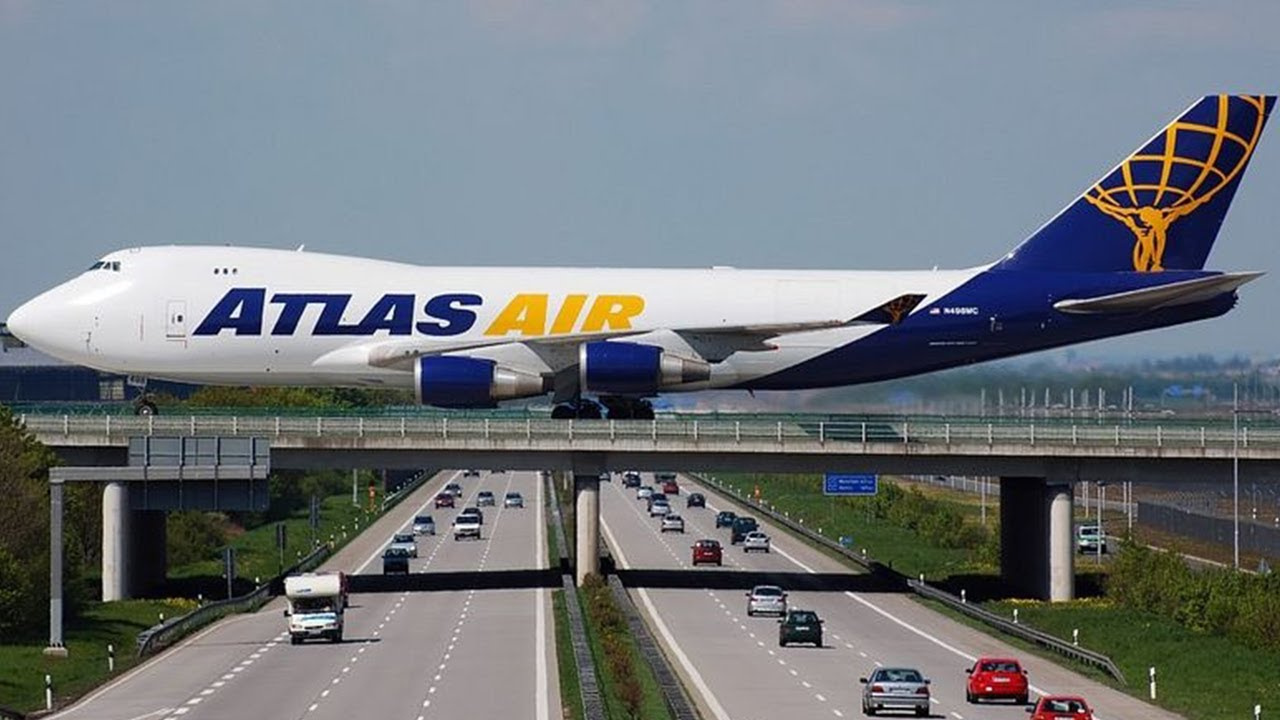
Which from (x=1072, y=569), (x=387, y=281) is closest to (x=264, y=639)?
(x=387, y=281)

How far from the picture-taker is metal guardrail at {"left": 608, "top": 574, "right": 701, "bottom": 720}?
160 ft

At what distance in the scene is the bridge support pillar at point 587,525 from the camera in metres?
89.5

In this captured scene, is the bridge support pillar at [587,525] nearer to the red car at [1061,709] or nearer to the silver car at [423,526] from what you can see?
the red car at [1061,709]

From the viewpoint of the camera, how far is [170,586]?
9700cm

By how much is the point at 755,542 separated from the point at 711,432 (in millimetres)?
34289

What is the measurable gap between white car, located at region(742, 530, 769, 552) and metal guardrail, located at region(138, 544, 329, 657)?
27.1m

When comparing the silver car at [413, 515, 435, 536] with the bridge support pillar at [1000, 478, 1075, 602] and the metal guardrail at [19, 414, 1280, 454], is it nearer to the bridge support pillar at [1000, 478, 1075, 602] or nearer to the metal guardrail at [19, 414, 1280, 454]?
the metal guardrail at [19, 414, 1280, 454]

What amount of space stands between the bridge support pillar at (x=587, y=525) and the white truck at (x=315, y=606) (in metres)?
17.0

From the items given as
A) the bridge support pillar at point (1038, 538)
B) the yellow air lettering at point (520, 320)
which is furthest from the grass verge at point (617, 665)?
the bridge support pillar at point (1038, 538)

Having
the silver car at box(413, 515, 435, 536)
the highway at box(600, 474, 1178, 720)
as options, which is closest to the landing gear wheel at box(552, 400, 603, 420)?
the highway at box(600, 474, 1178, 720)

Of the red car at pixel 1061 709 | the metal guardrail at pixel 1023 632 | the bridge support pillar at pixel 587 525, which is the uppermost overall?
the bridge support pillar at pixel 587 525

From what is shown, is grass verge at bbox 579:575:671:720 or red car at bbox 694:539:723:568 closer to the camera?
grass verge at bbox 579:575:671:720

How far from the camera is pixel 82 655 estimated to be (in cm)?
6850

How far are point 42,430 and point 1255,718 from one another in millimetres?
55201
